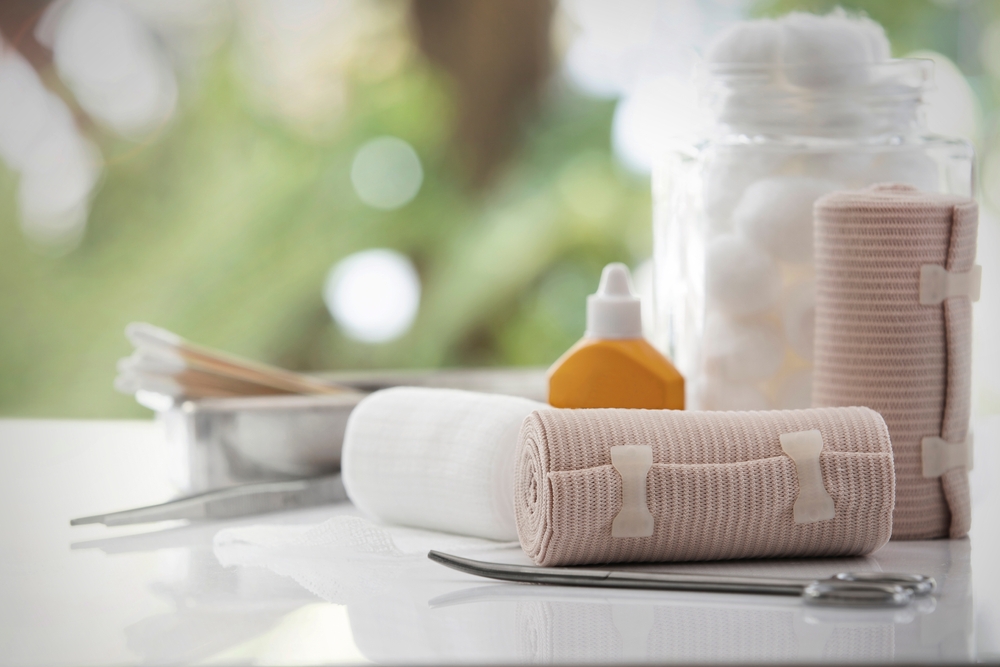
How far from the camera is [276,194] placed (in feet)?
7.29

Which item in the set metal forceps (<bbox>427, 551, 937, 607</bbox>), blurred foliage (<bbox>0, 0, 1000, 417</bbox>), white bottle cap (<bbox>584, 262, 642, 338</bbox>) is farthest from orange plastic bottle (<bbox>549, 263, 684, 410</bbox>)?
blurred foliage (<bbox>0, 0, 1000, 417</bbox>)

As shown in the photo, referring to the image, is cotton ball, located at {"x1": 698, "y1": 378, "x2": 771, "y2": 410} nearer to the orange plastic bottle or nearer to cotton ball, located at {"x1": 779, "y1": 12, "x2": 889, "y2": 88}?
the orange plastic bottle

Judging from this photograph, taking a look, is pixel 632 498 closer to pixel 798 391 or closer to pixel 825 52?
pixel 798 391

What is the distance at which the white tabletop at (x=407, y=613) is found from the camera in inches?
13.6

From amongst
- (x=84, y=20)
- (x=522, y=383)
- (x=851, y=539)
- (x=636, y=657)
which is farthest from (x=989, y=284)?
(x=84, y=20)

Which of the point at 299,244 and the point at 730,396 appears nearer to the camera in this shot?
the point at 730,396

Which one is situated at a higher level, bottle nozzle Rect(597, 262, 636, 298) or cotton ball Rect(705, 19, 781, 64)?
cotton ball Rect(705, 19, 781, 64)

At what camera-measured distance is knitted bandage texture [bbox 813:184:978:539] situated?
474mm

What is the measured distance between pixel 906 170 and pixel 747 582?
0.26 meters

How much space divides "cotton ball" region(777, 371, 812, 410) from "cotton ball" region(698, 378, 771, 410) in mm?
11

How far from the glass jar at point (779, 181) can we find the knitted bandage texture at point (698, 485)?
0.09 meters

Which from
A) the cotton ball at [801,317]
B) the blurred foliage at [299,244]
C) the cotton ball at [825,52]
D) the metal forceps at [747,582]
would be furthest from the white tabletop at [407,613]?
the blurred foliage at [299,244]

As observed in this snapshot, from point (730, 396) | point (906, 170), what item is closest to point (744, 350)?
point (730, 396)

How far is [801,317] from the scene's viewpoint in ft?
1.72
